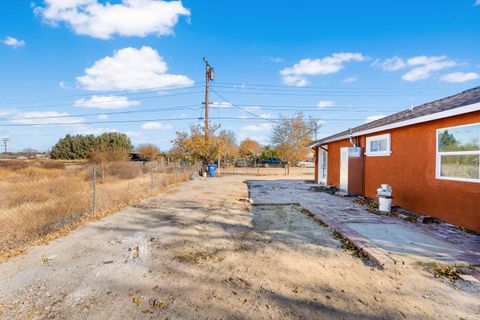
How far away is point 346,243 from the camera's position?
4.77 m

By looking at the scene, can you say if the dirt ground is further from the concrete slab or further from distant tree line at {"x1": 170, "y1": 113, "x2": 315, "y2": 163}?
Answer: distant tree line at {"x1": 170, "y1": 113, "x2": 315, "y2": 163}

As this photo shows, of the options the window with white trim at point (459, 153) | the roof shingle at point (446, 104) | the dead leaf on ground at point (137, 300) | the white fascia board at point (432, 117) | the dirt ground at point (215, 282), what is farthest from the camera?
the roof shingle at point (446, 104)

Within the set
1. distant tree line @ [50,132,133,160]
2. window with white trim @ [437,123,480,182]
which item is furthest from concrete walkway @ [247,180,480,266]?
distant tree line @ [50,132,133,160]

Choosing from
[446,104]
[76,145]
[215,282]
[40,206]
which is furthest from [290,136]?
[76,145]

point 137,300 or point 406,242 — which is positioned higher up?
point 406,242

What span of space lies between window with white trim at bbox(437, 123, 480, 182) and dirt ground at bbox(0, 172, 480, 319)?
10.6 ft

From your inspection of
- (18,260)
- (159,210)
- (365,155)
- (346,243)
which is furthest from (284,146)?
(18,260)

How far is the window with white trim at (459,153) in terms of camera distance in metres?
5.41

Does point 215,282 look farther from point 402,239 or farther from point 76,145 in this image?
point 76,145

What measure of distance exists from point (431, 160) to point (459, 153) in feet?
2.70

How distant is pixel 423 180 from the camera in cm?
684

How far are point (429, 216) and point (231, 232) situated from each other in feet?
15.5

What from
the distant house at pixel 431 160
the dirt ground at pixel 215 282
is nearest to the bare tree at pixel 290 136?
the distant house at pixel 431 160

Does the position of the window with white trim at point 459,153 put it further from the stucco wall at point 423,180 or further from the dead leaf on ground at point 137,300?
the dead leaf on ground at point 137,300
